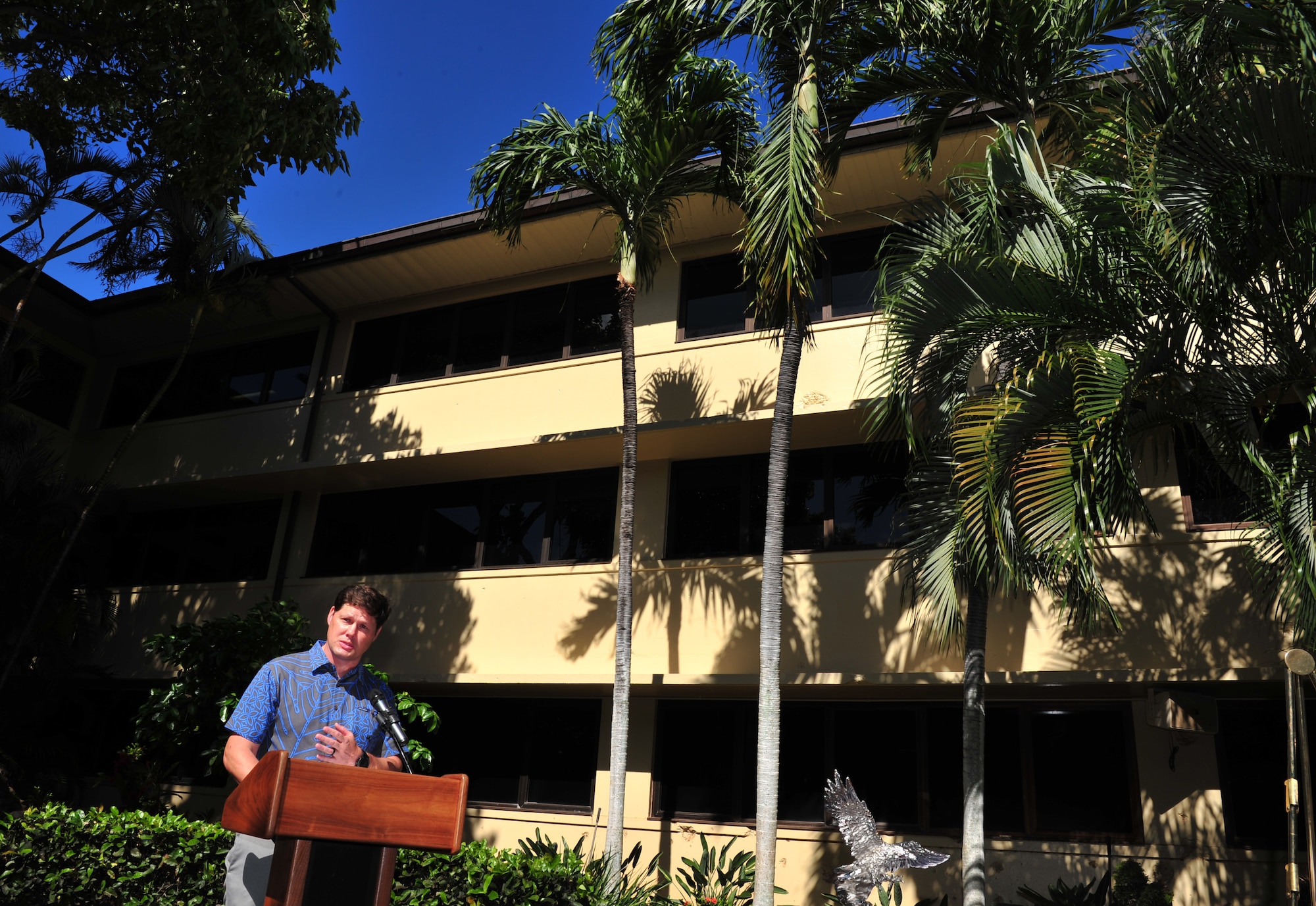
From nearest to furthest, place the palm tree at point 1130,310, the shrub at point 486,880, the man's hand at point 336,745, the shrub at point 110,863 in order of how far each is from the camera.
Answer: the man's hand at point 336,745, the palm tree at point 1130,310, the shrub at point 486,880, the shrub at point 110,863

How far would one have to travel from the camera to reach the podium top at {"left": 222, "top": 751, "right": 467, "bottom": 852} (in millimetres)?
2721

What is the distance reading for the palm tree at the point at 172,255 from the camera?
14.1 m

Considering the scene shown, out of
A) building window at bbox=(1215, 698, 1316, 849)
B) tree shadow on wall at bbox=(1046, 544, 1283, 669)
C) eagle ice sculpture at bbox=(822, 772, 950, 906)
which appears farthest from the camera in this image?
tree shadow on wall at bbox=(1046, 544, 1283, 669)

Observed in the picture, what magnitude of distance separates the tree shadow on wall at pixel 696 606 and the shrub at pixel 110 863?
529 centimetres

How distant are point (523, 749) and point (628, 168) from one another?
735 cm

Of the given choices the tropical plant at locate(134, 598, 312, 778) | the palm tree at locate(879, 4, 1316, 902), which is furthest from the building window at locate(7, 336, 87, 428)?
the palm tree at locate(879, 4, 1316, 902)

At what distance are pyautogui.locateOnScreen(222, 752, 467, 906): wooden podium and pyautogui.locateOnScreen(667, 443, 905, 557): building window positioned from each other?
8.86 metres

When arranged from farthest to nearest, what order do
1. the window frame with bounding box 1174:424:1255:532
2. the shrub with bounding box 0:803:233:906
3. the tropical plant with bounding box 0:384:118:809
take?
the tropical plant with bounding box 0:384:118:809
the window frame with bounding box 1174:424:1255:532
the shrub with bounding box 0:803:233:906

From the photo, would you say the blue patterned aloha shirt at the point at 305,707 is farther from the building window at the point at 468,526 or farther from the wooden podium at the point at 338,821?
the building window at the point at 468,526

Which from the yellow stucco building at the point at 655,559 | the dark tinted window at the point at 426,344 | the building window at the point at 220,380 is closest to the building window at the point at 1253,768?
the yellow stucco building at the point at 655,559

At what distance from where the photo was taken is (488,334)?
15.1m

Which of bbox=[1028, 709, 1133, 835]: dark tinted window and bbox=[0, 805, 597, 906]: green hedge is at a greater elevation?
bbox=[1028, 709, 1133, 835]: dark tinted window

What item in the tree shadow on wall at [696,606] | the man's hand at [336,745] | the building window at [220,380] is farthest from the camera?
the building window at [220,380]

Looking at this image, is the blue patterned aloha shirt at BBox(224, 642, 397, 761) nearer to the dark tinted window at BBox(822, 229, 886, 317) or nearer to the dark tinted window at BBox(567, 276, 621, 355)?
the dark tinted window at BBox(822, 229, 886, 317)
